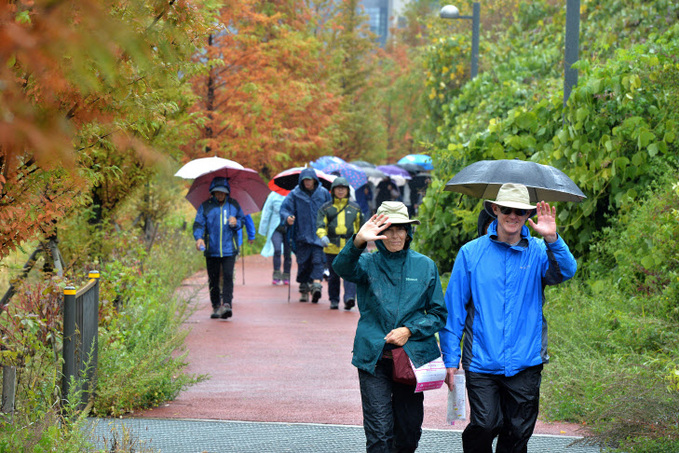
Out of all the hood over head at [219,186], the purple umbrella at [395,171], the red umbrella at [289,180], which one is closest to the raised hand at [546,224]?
the hood over head at [219,186]

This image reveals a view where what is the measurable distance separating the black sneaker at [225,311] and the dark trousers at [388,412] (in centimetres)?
739

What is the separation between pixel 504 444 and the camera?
4.89 meters

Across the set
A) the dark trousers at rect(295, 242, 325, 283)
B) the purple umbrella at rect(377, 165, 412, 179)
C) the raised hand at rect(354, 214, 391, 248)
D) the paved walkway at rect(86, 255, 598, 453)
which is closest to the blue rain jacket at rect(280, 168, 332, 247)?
the dark trousers at rect(295, 242, 325, 283)

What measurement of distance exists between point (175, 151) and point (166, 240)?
593cm

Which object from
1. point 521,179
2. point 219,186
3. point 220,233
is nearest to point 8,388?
point 521,179

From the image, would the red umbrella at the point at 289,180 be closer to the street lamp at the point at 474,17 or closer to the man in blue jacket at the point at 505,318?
the street lamp at the point at 474,17

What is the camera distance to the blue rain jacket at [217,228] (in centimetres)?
1188

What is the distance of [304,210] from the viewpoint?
1374 centimetres

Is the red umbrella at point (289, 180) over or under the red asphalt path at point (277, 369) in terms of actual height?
over

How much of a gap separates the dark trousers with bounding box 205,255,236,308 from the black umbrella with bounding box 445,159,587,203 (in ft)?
20.0

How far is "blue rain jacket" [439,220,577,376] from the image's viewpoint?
186 inches

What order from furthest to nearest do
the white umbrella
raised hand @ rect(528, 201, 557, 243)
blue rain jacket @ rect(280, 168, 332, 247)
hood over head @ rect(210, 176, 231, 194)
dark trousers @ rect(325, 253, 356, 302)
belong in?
blue rain jacket @ rect(280, 168, 332, 247) → dark trousers @ rect(325, 253, 356, 302) → the white umbrella → hood over head @ rect(210, 176, 231, 194) → raised hand @ rect(528, 201, 557, 243)

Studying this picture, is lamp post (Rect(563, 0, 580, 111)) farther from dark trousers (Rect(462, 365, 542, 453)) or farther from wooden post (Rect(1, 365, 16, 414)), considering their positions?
wooden post (Rect(1, 365, 16, 414))

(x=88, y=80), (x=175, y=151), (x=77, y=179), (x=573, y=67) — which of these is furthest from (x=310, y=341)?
(x=88, y=80)
